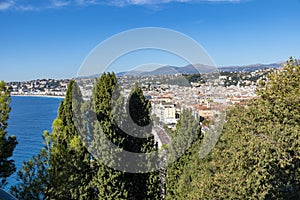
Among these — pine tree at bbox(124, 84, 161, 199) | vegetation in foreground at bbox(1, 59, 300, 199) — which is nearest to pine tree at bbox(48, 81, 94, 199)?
vegetation in foreground at bbox(1, 59, 300, 199)

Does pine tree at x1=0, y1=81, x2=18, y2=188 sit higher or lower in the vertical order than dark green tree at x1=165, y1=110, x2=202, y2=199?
higher

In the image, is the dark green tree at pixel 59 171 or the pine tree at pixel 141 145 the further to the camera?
the pine tree at pixel 141 145

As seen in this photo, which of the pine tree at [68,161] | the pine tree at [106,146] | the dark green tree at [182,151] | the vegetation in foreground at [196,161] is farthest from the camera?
the dark green tree at [182,151]

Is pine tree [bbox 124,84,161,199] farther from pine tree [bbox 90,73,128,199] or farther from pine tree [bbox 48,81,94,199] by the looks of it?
pine tree [bbox 48,81,94,199]

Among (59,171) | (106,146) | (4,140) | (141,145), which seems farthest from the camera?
(141,145)

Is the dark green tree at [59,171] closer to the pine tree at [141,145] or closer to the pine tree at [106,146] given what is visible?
the pine tree at [106,146]

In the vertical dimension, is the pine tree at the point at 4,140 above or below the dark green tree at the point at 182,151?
above

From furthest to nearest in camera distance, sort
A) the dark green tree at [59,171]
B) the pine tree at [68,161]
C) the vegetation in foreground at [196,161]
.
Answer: the pine tree at [68,161] < the dark green tree at [59,171] < the vegetation in foreground at [196,161]

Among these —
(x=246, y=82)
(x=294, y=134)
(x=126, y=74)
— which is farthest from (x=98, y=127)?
(x=246, y=82)

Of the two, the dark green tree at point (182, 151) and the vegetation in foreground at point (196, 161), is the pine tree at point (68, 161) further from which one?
the dark green tree at point (182, 151)

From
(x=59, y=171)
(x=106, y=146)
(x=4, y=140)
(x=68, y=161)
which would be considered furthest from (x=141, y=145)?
(x=4, y=140)

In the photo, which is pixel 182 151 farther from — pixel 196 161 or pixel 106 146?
pixel 106 146

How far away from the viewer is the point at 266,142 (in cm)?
656

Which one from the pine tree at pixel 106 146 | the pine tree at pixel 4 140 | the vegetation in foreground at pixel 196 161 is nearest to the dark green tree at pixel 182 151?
the vegetation in foreground at pixel 196 161
